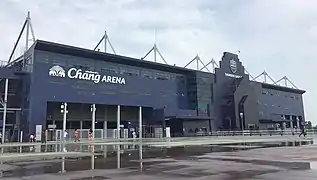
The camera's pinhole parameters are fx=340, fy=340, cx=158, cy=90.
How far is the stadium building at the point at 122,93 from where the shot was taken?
60875 mm

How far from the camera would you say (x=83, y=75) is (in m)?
66.5

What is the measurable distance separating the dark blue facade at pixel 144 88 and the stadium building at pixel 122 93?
0.52ft

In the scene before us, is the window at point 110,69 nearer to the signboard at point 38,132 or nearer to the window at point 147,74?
the window at point 147,74

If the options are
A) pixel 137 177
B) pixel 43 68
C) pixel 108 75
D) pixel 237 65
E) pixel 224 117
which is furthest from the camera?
pixel 237 65

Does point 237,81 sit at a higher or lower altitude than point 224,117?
higher

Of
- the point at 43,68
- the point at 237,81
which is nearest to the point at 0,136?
the point at 43,68

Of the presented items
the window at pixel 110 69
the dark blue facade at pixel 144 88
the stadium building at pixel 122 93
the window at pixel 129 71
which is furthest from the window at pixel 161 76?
the window at pixel 110 69

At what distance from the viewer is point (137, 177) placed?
34.8 ft

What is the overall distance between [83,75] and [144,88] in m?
15.8

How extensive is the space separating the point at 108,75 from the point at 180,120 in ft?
71.9

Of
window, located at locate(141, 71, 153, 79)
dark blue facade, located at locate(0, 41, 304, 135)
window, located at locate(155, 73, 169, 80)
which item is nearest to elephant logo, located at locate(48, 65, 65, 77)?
dark blue facade, located at locate(0, 41, 304, 135)

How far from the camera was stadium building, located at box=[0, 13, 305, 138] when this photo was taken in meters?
60.9

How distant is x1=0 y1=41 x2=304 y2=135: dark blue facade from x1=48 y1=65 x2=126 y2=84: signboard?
0.61 ft

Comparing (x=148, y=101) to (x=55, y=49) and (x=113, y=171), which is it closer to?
(x=55, y=49)
